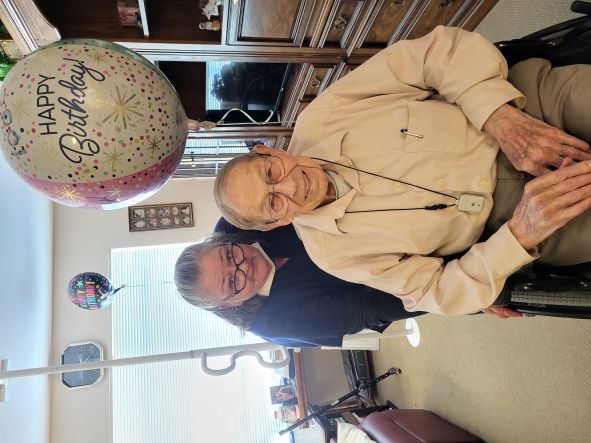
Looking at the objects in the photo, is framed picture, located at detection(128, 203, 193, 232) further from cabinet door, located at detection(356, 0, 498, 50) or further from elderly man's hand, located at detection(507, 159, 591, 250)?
elderly man's hand, located at detection(507, 159, 591, 250)

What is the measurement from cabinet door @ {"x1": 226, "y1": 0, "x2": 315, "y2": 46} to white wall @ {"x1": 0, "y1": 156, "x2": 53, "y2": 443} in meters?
1.72

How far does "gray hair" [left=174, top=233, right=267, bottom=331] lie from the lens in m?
1.49

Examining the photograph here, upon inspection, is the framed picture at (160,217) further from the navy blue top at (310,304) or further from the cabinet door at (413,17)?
the navy blue top at (310,304)

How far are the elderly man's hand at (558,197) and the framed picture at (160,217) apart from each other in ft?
11.6

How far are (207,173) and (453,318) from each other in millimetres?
2556

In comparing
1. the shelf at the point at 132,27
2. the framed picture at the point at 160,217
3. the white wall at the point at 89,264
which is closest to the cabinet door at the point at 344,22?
the shelf at the point at 132,27

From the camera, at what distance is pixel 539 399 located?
2.02m

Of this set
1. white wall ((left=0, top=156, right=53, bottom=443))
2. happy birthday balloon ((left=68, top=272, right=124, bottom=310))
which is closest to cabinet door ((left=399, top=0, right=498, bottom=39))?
happy birthday balloon ((left=68, top=272, right=124, bottom=310))

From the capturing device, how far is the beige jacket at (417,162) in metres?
1.02

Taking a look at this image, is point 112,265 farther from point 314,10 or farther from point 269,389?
point 314,10

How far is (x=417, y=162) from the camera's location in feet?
3.55

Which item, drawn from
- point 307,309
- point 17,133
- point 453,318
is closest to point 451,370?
point 453,318

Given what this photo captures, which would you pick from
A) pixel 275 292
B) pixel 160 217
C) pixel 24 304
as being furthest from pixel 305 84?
pixel 24 304

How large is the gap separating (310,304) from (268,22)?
159 cm
